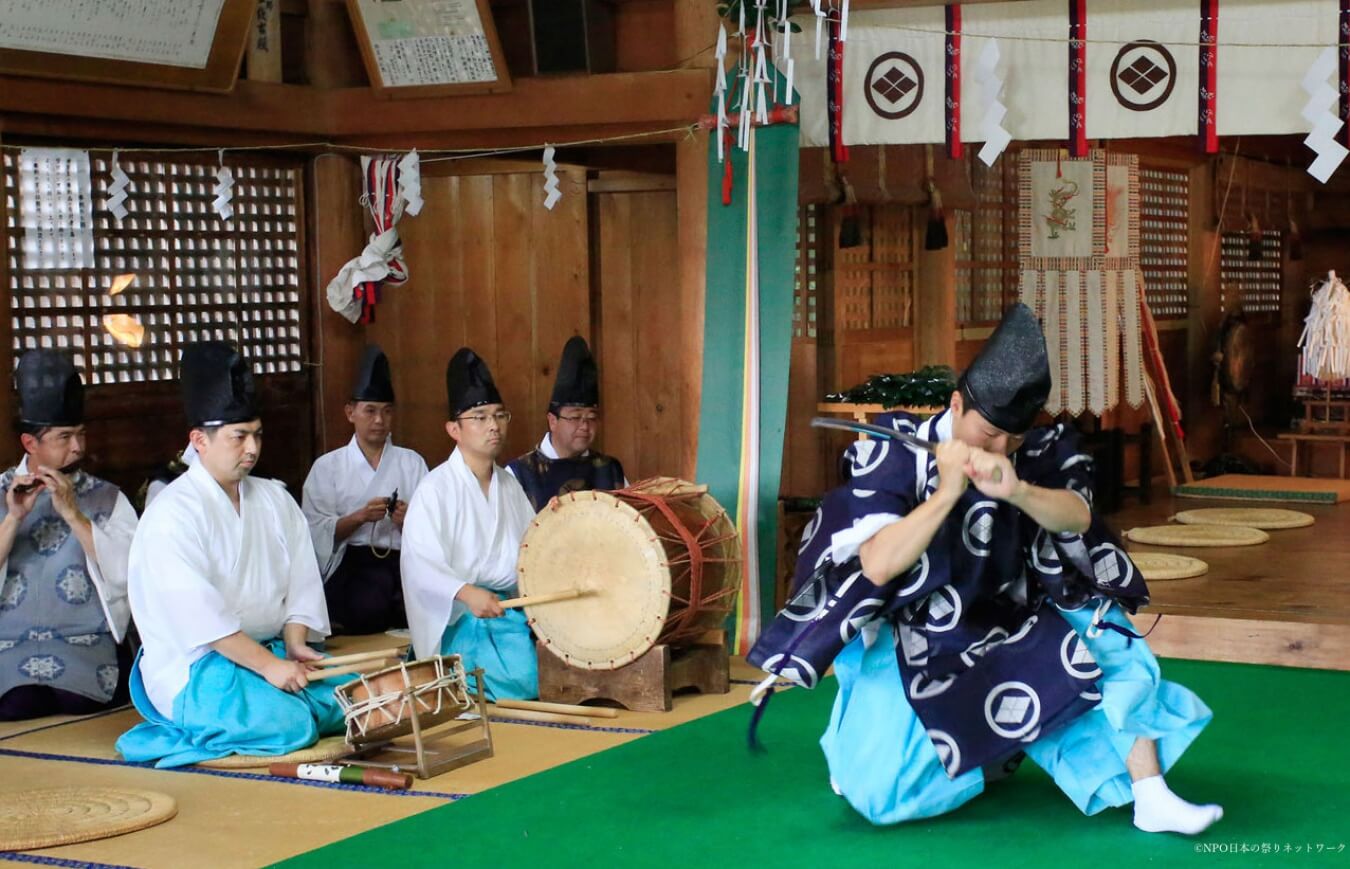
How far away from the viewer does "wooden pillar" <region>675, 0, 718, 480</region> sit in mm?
5867

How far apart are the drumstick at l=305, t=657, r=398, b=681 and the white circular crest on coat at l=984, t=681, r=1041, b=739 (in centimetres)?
160

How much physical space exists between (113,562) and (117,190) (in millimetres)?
1656

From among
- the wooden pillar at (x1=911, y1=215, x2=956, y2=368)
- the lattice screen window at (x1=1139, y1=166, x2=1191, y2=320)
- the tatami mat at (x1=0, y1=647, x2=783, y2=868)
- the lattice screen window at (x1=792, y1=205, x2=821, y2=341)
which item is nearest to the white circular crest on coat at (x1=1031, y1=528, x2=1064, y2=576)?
the tatami mat at (x1=0, y1=647, x2=783, y2=868)

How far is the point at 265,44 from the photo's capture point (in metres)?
6.51

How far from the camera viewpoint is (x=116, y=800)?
388 cm

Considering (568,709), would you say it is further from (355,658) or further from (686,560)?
(355,658)

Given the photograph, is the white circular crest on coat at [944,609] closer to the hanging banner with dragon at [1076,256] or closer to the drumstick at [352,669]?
the drumstick at [352,669]

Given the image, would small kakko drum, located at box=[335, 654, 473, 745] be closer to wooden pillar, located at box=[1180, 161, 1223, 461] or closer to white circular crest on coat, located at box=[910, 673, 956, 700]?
white circular crest on coat, located at box=[910, 673, 956, 700]

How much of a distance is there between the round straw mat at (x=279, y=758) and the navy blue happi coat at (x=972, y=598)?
1398mm

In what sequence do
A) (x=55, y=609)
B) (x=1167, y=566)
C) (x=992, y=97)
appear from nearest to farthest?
(x=55, y=609)
(x=992, y=97)
(x=1167, y=566)

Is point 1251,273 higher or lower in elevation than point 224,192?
lower

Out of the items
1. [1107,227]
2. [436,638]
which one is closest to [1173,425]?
[1107,227]

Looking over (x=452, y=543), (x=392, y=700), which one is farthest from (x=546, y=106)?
(x=392, y=700)

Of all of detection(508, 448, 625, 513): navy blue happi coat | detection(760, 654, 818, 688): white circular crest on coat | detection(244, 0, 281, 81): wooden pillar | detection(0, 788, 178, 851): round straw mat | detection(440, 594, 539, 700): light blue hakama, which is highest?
detection(244, 0, 281, 81): wooden pillar
